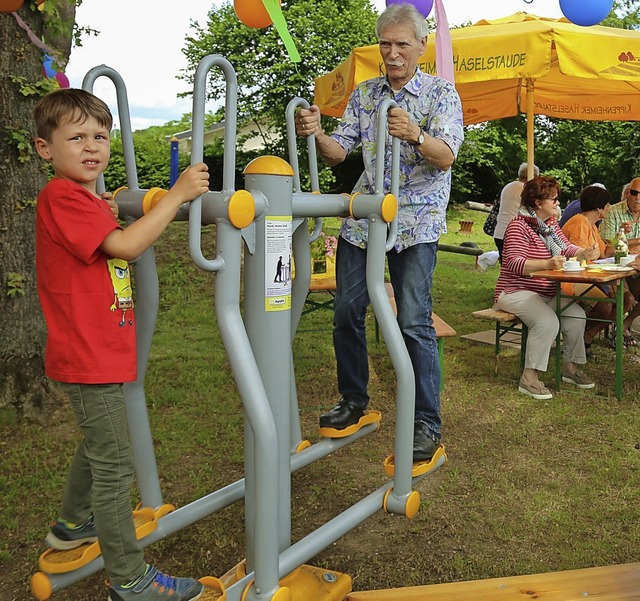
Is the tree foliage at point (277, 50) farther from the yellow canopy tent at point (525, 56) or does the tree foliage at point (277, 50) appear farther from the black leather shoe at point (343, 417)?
the black leather shoe at point (343, 417)

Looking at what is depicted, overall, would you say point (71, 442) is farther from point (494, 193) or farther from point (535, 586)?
point (494, 193)

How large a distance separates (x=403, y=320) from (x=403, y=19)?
1125mm

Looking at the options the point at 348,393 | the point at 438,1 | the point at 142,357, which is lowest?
the point at 348,393

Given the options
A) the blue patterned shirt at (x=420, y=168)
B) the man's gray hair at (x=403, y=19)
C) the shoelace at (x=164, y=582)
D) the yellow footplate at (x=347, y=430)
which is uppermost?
the man's gray hair at (x=403, y=19)

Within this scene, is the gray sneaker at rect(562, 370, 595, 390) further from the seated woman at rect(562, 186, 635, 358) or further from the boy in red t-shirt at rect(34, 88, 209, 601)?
the boy in red t-shirt at rect(34, 88, 209, 601)

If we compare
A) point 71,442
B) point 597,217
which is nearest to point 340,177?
point 597,217

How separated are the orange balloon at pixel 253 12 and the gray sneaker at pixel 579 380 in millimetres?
3221

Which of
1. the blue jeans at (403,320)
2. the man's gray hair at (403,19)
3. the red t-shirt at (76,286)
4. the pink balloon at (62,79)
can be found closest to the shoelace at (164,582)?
the red t-shirt at (76,286)

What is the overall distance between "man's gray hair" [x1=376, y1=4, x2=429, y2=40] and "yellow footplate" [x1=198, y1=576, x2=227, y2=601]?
1998mm

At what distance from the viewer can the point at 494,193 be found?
22.4m

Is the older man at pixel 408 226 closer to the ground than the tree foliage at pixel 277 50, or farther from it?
closer to the ground

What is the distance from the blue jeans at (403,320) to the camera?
8.98 ft

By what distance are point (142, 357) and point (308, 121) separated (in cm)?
97

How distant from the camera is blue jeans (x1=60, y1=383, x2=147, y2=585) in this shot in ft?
6.03
